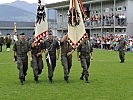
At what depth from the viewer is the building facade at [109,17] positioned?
2320 inches

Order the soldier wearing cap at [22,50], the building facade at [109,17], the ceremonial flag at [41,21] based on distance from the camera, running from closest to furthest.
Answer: the soldier wearing cap at [22,50]
the ceremonial flag at [41,21]
the building facade at [109,17]

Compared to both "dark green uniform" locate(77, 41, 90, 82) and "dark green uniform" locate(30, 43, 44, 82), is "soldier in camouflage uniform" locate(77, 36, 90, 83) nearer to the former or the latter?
"dark green uniform" locate(77, 41, 90, 82)

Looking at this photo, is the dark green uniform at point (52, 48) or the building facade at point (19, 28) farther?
the building facade at point (19, 28)

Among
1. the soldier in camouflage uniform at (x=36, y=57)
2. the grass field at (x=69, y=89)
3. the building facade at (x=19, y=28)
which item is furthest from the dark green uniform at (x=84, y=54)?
the building facade at (x=19, y=28)

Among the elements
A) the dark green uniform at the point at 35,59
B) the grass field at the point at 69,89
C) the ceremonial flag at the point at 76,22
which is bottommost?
the grass field at the point at 69,89

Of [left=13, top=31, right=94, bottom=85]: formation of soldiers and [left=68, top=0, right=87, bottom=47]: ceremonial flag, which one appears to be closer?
[left=13, top=31, right=94, bottom=85]: formation of soldiers

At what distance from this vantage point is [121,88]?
1573 cm

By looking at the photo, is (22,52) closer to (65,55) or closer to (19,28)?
(65,55)

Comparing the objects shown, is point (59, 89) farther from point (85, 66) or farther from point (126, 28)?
point (126, 28)

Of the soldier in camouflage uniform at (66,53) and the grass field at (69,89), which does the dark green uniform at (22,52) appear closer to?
the grass field at (69,89)

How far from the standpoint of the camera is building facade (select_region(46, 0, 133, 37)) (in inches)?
2320

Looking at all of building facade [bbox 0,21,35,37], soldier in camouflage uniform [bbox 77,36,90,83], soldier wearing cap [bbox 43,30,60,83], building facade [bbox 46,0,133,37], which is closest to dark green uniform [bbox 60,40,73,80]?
soldier wearing cap [bbox 43,30,60,83]

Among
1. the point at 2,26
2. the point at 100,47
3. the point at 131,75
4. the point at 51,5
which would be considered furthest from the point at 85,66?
the point at 2,26

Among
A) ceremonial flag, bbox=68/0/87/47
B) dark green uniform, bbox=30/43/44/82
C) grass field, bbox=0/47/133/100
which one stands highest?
ceremonial flag, bbox=68/0/87/47
